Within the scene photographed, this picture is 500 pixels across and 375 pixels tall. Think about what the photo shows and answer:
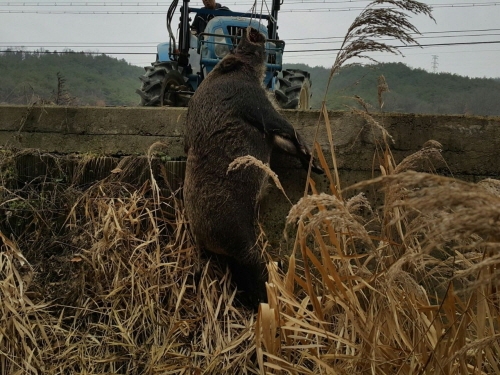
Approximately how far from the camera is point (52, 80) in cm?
2567

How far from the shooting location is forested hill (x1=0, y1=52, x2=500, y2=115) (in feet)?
22.1

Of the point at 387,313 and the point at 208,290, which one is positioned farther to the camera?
the point at 208,290

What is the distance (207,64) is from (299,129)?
2818mm

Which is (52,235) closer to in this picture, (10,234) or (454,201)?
(10,234)

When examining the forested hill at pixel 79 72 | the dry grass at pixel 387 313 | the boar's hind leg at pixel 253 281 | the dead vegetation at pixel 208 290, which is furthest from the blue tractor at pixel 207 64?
the forested hill at pixel 79 72

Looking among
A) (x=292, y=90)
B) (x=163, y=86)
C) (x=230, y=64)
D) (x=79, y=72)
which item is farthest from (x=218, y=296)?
(x=79, y=72)

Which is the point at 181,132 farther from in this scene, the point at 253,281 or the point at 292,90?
the point at 292,90

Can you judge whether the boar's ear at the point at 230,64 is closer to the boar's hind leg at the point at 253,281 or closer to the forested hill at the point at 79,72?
the boar's hind leg at the point at 253,281

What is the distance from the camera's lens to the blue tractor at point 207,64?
6461 millimetres

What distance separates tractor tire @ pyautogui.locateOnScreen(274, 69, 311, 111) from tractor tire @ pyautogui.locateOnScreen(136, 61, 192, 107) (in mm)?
1147

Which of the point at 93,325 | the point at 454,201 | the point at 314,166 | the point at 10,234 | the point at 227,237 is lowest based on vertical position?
the point at 93,325

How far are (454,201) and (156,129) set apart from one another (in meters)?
3.30

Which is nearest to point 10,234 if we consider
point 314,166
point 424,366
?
point 314,166

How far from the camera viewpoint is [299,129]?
13.1 ft
